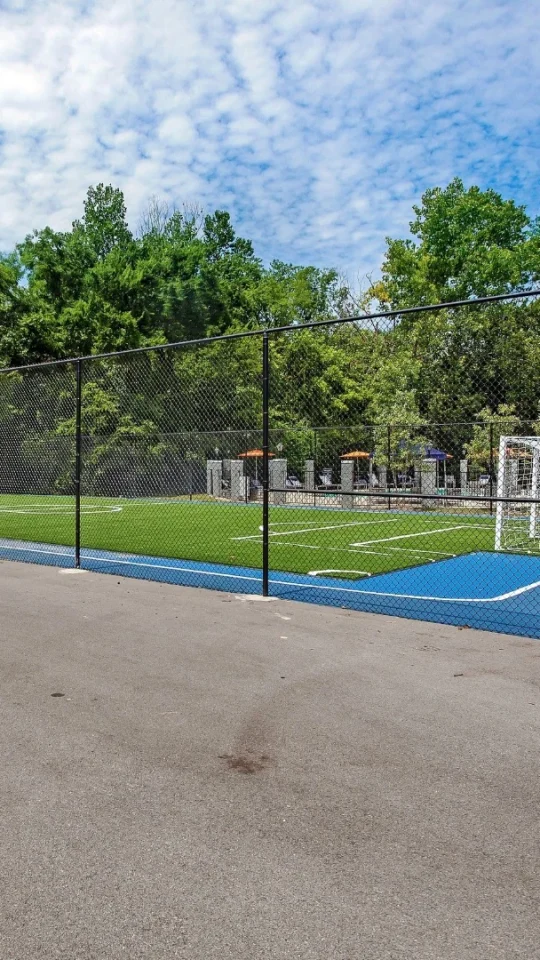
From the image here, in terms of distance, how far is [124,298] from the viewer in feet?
125

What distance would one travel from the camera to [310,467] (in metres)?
20.6

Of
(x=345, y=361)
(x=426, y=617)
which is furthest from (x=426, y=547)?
(x=345, y=361)

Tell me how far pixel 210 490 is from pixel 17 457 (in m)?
6.76

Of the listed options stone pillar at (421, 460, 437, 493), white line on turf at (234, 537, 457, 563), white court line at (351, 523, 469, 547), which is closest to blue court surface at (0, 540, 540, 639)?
white line on turf at (234, 537, 457, 563)

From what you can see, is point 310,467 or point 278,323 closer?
point 310,467

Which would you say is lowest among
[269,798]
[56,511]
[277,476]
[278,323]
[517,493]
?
[269,798]

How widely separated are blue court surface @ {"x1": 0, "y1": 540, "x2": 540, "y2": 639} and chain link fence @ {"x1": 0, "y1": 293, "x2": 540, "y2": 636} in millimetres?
44

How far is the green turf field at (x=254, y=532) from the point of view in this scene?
1199 cm

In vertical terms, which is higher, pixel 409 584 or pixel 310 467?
pixel 310 467

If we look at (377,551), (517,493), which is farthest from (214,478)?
(377,551)

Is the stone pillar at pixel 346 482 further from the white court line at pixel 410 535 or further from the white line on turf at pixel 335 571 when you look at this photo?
the white line on turf at pixel 335 571

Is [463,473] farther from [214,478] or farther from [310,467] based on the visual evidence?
[214,478]

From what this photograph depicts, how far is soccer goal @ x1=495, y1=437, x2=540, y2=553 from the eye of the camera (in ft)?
42.6

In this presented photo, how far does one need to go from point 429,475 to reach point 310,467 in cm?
327
